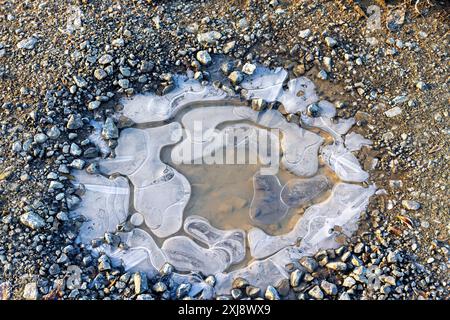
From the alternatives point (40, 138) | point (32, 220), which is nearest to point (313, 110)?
point (40, 138)

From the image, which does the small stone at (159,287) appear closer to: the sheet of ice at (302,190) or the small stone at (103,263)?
the small stone at (103,263)

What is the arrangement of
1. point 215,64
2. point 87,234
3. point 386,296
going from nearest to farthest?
1. point 386,296
2. point 87,234
3. point 215,64

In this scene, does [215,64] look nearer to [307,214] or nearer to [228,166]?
[228,166]

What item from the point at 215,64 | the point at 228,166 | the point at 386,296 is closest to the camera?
the point at 386,296

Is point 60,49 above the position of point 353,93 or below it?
above

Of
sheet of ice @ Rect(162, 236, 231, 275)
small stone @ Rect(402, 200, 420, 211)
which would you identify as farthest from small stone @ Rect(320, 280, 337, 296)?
small stone @ Rect(402, 200, 420, 211)

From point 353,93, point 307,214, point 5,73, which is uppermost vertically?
point 5,73

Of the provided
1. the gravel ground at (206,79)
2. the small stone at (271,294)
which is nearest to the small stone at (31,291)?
the gravel ground at (206,79)
